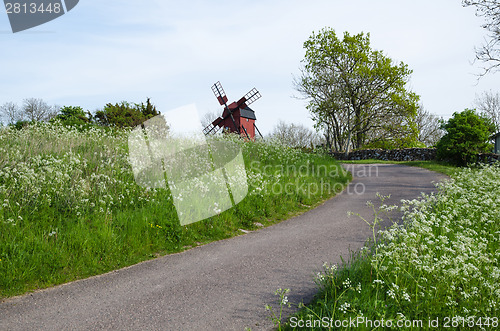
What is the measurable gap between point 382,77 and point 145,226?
106 feet

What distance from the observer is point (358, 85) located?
110 feet

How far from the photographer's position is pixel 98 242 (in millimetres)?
5996

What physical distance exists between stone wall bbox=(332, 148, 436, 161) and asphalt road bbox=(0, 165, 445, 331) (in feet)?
95.9

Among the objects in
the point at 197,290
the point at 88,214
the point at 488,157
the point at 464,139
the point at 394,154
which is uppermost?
the point at 88,214

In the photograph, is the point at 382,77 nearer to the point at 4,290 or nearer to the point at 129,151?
the point at 129,151

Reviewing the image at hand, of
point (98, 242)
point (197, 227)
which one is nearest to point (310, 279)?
point (197, 227)

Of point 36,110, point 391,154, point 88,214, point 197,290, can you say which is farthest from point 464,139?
point 36,110

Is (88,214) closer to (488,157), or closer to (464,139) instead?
(464,139)

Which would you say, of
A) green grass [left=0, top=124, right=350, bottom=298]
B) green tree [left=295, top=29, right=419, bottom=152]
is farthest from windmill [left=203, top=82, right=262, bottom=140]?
green grass [left=0, top=124, right=350, bottom=298]

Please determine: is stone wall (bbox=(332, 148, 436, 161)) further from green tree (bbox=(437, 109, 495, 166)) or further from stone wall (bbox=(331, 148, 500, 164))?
green tree (bbox=(437, 109, 495, 166))

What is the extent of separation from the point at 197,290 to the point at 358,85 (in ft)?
107

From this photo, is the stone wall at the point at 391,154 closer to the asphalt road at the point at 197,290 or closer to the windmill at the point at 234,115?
the windmill at the point at 234,115

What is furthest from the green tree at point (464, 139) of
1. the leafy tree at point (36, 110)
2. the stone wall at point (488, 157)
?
the leafy tree at point (36, 110)

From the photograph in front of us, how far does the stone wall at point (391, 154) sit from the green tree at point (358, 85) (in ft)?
7.31
